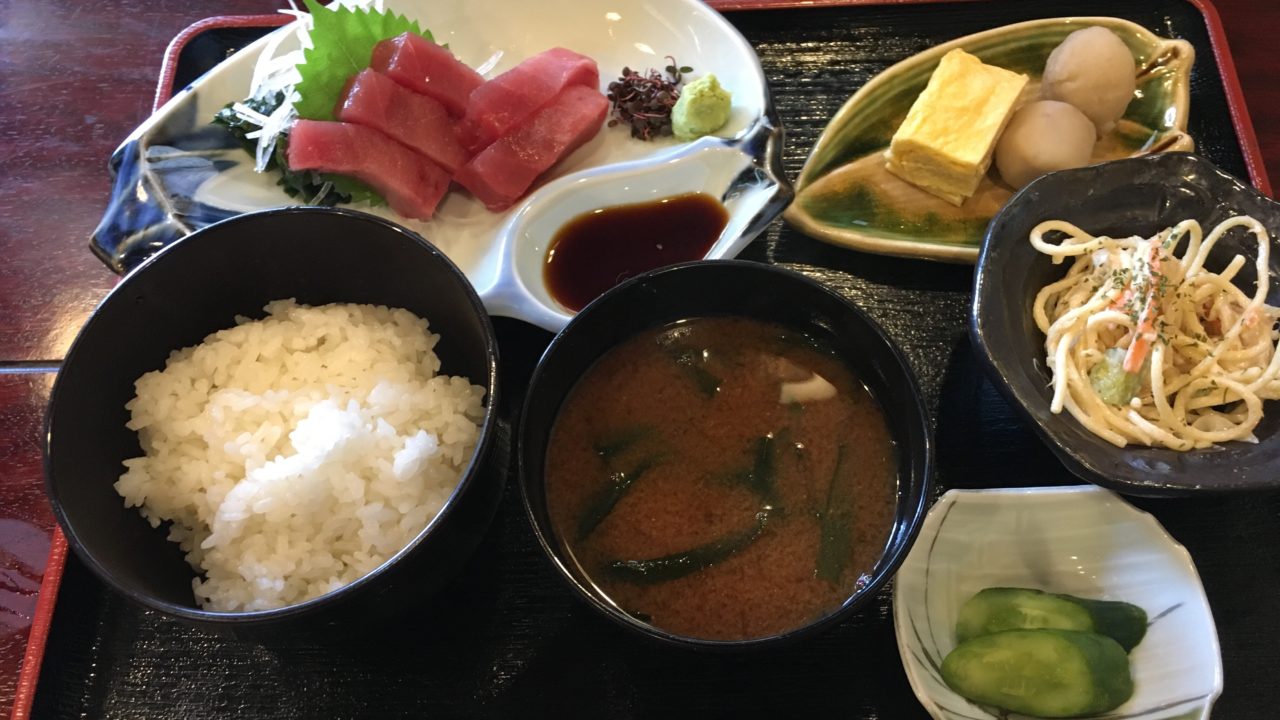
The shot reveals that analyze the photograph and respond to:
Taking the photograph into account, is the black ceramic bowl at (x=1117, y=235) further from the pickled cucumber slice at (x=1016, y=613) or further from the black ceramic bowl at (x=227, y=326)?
the black ceramic bowl at (x=227, y=326)

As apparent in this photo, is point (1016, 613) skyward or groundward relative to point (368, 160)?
groundward

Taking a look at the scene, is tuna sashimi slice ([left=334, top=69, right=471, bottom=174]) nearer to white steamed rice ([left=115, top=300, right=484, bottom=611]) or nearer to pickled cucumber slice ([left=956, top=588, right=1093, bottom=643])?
white steamed rice ([left=115, top=300, right=484, bottom=611])

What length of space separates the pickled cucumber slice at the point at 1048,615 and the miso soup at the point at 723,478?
261 millimetres

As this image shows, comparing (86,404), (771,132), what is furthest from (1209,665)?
(86,404)

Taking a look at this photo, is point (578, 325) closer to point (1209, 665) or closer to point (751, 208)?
point (751, 208)

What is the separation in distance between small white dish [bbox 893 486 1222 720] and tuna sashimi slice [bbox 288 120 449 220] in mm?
1417

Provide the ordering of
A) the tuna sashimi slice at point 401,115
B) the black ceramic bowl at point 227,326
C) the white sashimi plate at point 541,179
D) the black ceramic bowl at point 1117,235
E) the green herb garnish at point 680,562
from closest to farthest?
the black ceramic bowl at point 227,326 → the green herb garnish at point 680,562 → the black ceramic bowl at point 1117,235 → the white sashimi plate at point 541,179 → the tuna sashimi slice at point 401,115

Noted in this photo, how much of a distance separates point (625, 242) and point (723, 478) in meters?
0.78

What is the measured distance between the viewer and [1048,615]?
1.34 m

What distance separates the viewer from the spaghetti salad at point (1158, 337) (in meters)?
1.53

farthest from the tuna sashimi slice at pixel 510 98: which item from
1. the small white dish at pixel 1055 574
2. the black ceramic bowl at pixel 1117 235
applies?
the small white dish at pixel 1055 574

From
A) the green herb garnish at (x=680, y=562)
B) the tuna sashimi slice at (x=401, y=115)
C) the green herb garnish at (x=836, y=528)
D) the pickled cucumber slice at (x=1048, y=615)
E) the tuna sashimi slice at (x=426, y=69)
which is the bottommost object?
the pickled cucumber slice at (x=1048, y=615)

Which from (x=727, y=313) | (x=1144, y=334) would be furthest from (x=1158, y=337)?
(x=727, y=313)

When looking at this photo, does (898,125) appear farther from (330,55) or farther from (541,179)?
(330,55)
